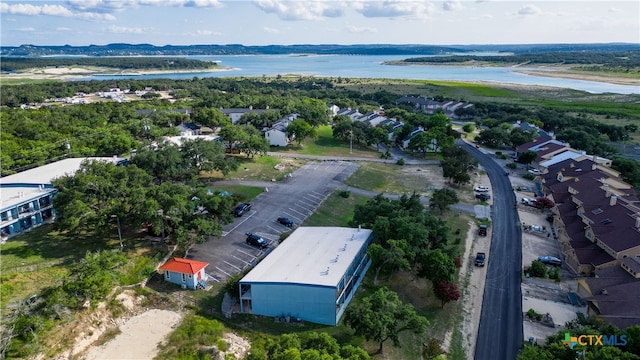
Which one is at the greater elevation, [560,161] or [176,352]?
[560,161]

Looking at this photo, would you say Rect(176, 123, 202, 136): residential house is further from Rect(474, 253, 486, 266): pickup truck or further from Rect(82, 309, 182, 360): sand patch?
Rect(474, 253, 486, 266): pickup truck

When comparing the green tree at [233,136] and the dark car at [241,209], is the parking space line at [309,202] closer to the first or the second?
the dark car at [241,209]

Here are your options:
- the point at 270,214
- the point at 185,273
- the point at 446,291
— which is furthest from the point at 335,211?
the point at 185,273

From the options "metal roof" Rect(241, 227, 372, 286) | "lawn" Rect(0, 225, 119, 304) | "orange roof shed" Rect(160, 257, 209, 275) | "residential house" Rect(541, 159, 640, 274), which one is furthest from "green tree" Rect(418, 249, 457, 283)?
"lawn" Rect(0, 225, 119, 304)

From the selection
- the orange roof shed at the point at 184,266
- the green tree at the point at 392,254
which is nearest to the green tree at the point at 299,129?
the orange roof shed at the point at 184,266

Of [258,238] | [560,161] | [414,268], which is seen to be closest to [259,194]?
[258,238]

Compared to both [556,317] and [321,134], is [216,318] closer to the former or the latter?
[556,317]
